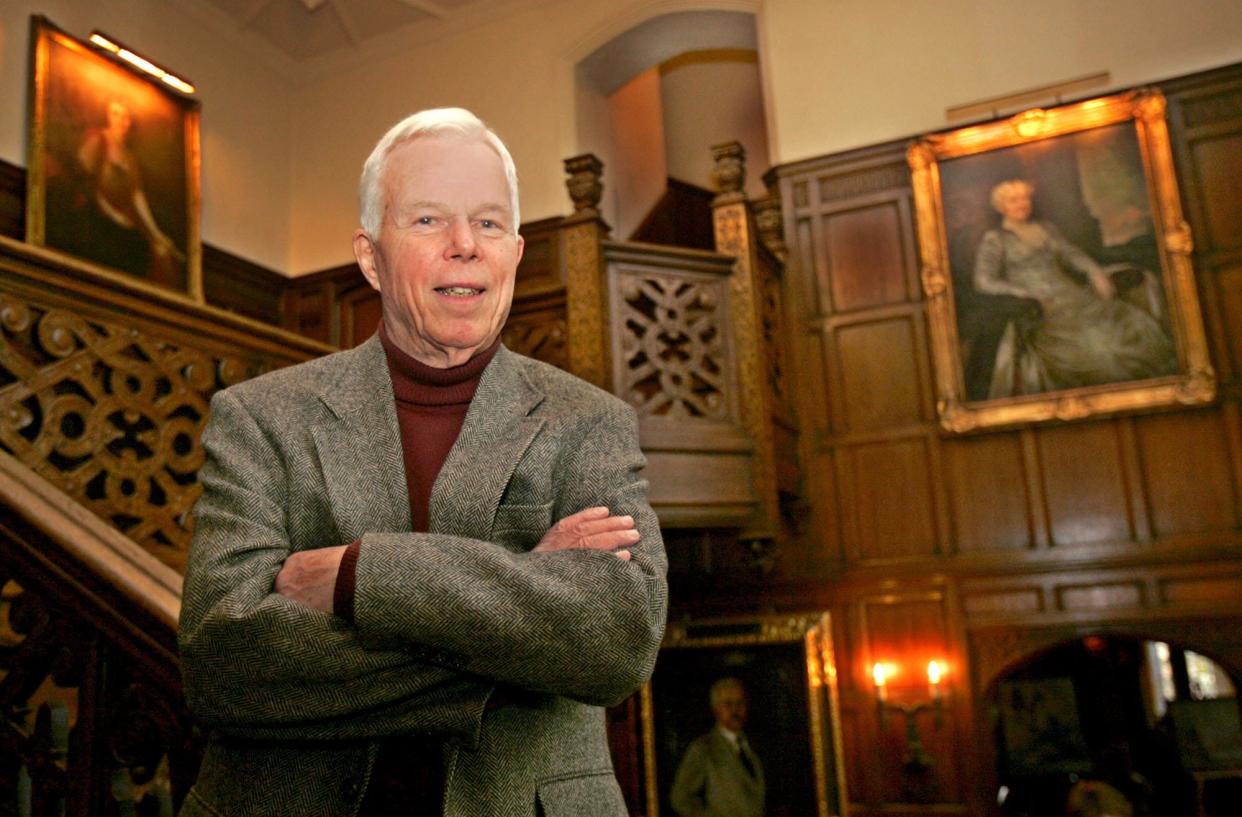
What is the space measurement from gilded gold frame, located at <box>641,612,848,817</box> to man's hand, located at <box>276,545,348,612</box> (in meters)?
5.74

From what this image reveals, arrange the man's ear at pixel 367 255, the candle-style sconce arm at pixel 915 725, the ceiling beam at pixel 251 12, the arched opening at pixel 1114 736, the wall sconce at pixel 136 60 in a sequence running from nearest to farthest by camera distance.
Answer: the man's ear at pixel 367 255 → the candle-style sconce arm at pixel 915 725 → the arched opening at pixel 1114 736 → the wall sconce at pixel 136 60 → the ceiling beam at pixel 251 12

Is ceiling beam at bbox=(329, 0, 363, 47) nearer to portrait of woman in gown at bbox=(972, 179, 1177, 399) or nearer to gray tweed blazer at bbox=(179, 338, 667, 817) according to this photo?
portrait of woman in gown at bbox=(972, 179, 1177, 399)

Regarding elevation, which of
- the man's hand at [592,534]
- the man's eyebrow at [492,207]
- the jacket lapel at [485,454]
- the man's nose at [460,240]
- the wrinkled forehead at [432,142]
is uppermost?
the wrinkled forehead at [432,142]

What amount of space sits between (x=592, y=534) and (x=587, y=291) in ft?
16.5

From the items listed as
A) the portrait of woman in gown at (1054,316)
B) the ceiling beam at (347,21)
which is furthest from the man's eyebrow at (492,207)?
the ceiling beam at (347,21)

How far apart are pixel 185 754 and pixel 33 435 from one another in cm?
304

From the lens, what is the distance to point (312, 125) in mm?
10000

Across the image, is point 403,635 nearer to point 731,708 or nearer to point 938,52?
point 731,708

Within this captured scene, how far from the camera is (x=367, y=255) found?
156 cm

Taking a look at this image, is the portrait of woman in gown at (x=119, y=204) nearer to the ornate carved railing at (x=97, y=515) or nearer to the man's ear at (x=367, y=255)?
the ornate carved railing at (x=97, y=515)

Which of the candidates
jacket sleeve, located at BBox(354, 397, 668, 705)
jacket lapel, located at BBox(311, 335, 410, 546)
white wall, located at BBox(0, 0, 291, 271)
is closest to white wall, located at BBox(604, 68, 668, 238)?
white wall, located at BBox(0, 0, 291, 271)

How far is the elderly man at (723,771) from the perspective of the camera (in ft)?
21.8

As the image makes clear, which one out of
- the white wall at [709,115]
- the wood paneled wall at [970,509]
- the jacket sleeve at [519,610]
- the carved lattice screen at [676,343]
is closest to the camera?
the jacket sleeve at [519,610]

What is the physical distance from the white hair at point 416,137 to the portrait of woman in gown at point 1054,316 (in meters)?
6.14
